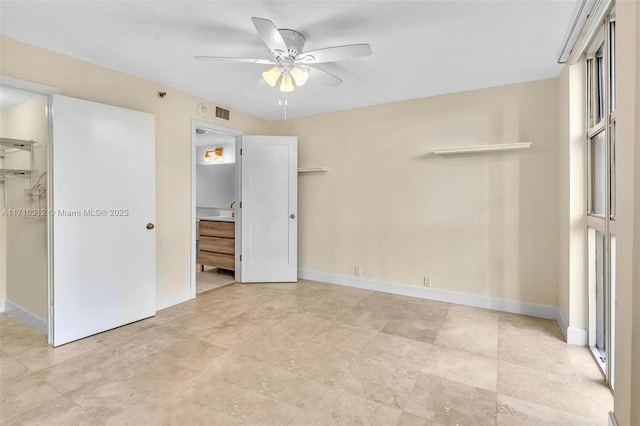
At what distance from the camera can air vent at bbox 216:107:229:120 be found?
404cm

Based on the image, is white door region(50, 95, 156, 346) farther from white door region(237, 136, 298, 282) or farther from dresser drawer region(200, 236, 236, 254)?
dresser drawer region(200, 236, 236, 254)

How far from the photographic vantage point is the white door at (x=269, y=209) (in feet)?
14.7

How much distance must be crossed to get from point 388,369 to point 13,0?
3594 millimetres

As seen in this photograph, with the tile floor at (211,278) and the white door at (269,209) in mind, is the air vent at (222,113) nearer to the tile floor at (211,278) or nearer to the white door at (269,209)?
the white door at (269,209)

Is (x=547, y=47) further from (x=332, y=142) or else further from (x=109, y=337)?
(x=109, y=337)

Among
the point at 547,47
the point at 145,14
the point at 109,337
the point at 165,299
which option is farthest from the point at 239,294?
the point at 547,47

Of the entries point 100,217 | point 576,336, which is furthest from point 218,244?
point 576,336

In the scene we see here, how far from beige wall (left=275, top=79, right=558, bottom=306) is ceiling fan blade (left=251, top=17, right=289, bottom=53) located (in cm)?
224

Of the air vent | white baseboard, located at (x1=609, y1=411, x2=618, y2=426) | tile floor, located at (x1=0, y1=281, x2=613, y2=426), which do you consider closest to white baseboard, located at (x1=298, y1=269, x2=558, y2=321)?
tile floor, located at (x1=0, y1=281, x2=613, y2=426)

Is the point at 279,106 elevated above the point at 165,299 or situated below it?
above

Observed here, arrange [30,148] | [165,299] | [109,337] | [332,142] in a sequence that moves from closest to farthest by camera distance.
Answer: [109,337] → [30,148] → [165,299] → [332,142]

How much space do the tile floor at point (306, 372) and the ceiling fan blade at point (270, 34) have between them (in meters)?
2.31

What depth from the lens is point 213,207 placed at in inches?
253

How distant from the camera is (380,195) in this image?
13.4ft
